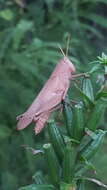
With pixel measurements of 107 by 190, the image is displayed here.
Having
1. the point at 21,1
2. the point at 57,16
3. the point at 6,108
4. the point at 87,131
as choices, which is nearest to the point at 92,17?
Result: the point at 57,16

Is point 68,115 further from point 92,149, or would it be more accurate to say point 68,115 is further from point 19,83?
point 19,83

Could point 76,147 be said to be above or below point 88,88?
below

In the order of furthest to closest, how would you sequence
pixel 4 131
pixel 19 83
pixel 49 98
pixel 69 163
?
pixel 19 83 < pixel 4 131 < pixel 49 98 < pixel 69 163

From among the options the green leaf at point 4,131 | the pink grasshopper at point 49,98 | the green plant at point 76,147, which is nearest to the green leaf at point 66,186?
Answer: the green plant at point 76,147

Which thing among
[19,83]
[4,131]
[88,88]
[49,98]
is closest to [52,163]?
[88,88]

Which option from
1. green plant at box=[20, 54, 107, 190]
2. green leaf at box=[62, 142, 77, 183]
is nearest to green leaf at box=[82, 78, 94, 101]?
green plant at box=[20, 54, 107, 190]

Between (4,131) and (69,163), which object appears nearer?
(69,163)

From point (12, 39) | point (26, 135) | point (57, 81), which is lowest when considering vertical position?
point (26, 135)

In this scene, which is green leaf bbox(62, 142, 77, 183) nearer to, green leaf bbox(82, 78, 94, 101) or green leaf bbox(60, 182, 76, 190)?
green leaf bbox(60, 182, 76, 190)

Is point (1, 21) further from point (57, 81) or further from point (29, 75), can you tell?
point (57, 81)
